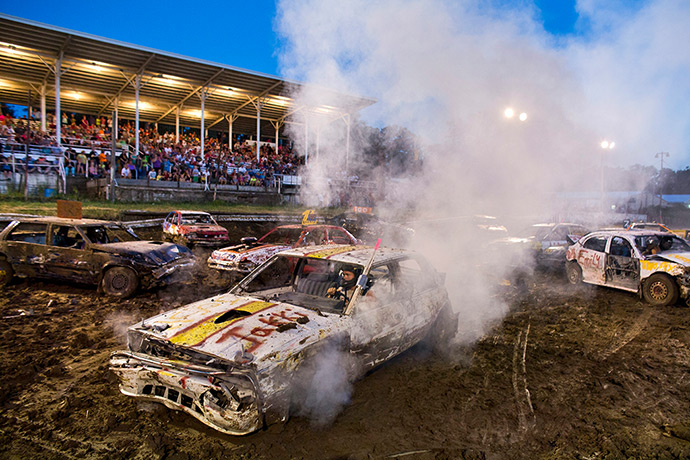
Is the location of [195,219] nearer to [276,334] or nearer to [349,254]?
[349,254]

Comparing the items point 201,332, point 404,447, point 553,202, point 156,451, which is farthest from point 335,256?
point 553,202

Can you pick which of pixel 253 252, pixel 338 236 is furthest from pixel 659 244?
pixel 253 252

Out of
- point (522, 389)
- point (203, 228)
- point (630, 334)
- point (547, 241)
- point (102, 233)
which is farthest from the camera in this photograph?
point (203, 228)

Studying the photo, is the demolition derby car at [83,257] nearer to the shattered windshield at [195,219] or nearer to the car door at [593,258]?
the shattered windshield at [195,219]

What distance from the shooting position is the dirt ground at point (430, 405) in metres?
2.90

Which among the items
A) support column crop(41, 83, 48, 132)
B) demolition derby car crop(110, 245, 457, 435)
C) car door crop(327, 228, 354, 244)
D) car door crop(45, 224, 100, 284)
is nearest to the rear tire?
demolition derby car crop(110, 245, 457, 435)

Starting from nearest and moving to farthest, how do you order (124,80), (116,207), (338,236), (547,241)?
(338,236), (547,241), (116,207), (124,80)

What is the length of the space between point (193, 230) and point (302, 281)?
8582 millimetres

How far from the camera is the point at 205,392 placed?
2814 millimetres

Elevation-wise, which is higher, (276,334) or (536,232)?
(536,232)

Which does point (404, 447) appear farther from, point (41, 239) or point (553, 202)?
point (553, 202)

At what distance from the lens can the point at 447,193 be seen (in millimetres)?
11016

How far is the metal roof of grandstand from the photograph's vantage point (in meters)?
18.1

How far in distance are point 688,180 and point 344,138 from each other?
51977 millimetres
